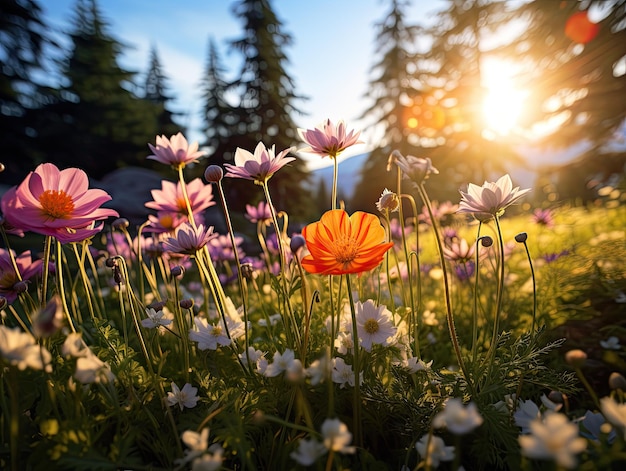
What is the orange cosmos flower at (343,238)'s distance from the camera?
0.92 meters

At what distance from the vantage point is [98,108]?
48.7 feet

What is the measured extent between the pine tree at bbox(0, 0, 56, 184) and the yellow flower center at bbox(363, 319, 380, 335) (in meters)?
13.0

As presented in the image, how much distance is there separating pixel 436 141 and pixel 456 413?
55.4 feet

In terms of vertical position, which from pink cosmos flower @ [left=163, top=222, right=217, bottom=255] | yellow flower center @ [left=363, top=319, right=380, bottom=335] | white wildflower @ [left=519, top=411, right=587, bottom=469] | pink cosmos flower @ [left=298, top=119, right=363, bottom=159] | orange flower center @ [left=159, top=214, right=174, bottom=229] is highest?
Result: pink cosmos flower @ [left=298, top=119, right=363, bottom=159]

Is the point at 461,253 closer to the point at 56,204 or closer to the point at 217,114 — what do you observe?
the point at 56,204

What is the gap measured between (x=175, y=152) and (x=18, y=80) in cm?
1356

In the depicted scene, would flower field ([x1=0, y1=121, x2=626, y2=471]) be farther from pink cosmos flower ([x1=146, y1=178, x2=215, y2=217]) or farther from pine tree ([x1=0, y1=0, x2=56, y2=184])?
pine tree ([x1=0, y1=0, x2=56, y2=184])

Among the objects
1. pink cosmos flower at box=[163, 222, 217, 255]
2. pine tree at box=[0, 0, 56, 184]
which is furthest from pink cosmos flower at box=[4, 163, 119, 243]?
pine tree at box=[0, 0, 56, 184]

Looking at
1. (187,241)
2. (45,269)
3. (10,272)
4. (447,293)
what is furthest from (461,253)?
(10,272)

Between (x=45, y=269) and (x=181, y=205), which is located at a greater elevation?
(x=181, y=205)

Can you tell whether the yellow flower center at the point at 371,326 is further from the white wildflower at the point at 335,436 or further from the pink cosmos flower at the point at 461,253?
the pink cosmos flower at the point at 461,253

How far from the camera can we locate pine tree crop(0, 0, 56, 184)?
A: 1043 centimetres

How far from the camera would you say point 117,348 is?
0.98 m

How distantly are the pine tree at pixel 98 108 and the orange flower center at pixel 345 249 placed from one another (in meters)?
14.2
